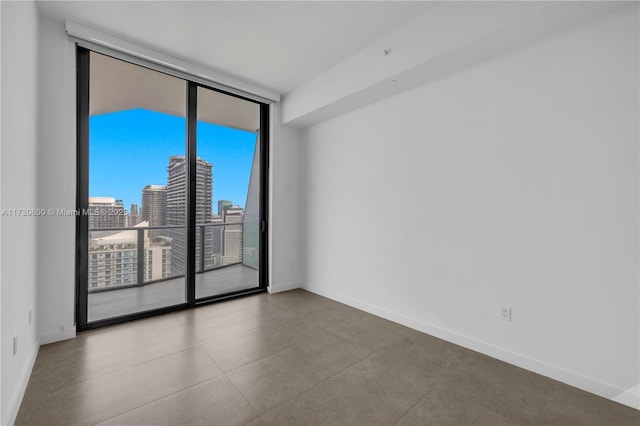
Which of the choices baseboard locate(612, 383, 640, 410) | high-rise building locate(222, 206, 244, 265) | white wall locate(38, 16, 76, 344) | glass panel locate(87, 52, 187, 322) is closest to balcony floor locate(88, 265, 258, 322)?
glass panel locate(87, 52, 187, 322)

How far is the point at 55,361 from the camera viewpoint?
7.41 feet

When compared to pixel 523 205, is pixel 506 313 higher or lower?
lower

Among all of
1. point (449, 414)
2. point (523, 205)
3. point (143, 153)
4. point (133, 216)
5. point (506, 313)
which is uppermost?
point (143, 153)

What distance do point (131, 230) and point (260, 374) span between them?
314 centimetres

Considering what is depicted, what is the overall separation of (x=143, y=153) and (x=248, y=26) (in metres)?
2.37

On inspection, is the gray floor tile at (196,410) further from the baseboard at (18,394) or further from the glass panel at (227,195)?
the glass panel at (227,195)

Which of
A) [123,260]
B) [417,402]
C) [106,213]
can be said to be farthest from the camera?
[123,260]

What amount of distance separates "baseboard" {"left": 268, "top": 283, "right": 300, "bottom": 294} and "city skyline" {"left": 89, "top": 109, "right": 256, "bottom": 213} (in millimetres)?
1522

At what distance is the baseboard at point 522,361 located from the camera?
1867 mm

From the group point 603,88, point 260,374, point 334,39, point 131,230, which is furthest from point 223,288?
point 603,88

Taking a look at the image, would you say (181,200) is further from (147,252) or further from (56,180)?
(147,252)

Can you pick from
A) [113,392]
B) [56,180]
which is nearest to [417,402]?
[113,392]

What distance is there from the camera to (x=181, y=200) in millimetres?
3580

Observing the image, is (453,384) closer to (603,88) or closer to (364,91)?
(603,88)
